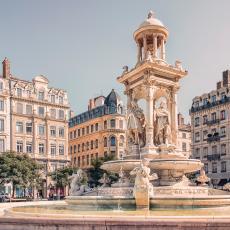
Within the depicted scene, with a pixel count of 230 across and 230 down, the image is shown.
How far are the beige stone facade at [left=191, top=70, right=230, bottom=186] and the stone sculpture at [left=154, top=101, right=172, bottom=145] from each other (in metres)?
49.4

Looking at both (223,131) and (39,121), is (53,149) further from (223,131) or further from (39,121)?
(223,131)

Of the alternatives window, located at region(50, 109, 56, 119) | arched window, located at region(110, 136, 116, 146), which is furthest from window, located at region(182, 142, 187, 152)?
window, located at region(50, 109, 56, 119)

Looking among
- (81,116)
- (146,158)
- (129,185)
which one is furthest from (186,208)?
(81,116)

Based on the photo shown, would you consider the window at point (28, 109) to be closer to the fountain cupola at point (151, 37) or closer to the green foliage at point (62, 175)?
the green foliage at point (62, 175)

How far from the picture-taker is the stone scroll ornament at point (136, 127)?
2348cm

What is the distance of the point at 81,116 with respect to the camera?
3856 inches

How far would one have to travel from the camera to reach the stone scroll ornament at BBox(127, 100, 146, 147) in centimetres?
2348

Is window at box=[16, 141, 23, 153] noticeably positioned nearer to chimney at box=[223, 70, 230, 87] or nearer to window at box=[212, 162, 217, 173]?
window at box=[212, 162, 217, 173]

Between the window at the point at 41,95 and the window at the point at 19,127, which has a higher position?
the window at the point at 41,95

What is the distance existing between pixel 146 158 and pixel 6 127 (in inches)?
1956

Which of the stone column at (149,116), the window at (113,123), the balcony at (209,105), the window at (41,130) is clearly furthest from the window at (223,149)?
the stone column at (149,116)

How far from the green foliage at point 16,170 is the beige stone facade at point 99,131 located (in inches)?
1019

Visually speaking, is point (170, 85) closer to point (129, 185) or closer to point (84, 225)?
point (129, 185)

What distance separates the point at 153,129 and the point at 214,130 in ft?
175
